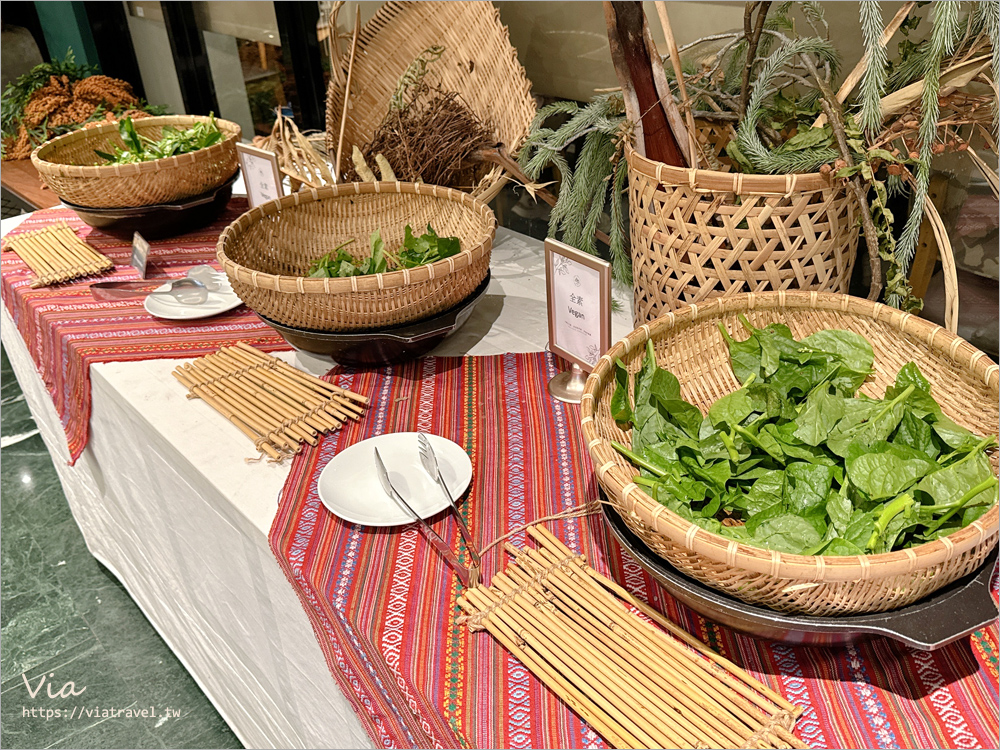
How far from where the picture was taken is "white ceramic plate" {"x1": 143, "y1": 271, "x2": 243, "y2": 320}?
1.33 metres

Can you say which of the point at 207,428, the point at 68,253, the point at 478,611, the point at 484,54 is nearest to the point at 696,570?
the point at 478,611

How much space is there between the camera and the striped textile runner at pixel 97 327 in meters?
1.26

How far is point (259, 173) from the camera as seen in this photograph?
5.02 ft

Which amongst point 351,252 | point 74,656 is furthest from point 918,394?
point 74,656

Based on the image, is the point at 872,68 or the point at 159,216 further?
the point at 159,216

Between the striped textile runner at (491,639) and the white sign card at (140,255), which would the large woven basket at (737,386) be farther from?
the white sign card at (140,255)

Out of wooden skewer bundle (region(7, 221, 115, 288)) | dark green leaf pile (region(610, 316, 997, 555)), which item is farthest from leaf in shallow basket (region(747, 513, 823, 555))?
wooden skewer bundle (region(7, 221, 115, 288))

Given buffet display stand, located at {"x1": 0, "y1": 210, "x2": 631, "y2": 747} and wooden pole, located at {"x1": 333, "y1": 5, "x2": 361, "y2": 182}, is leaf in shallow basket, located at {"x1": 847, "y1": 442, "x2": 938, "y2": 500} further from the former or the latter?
wooden pole, located at {"x1": 333, "y1": 5, "x2": 361, "y2": 182}

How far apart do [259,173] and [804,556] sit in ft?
4.33

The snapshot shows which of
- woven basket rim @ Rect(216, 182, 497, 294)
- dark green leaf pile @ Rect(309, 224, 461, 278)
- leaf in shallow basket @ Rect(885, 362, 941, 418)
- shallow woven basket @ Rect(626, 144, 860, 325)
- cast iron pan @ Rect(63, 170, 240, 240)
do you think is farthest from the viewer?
cast iron pan @ Rect(63, 170, 240, 240)

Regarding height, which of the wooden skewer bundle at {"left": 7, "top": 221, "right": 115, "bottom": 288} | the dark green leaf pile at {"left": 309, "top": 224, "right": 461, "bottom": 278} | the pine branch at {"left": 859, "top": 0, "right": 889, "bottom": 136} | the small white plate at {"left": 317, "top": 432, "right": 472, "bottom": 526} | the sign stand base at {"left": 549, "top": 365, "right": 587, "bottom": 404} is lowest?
the sign stand base at {"left": 549, "top": 365, "right": 587, "bottom": 404}

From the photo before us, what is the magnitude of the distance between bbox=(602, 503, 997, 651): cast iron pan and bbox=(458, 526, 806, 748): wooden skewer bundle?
0.06m

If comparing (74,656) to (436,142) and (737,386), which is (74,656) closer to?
(436,142)

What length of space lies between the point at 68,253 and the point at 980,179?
1.63 meters
